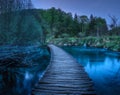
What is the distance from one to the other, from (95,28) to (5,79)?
178 feet

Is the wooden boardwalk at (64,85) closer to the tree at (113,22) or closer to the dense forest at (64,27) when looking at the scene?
the dense forest at (64,27)

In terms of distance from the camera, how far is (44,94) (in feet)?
21.0

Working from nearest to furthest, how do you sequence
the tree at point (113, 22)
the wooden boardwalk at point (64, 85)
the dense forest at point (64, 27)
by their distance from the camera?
1. the wooden boardwalk at point (64, 85)
2. the dense forest at point (64, 27)
3. the tree at point (113, 22)

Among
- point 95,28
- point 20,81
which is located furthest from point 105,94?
point 95,28

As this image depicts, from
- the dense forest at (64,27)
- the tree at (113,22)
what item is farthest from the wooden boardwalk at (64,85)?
the tree at (113,22)

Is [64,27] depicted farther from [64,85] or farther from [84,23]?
[64,85]

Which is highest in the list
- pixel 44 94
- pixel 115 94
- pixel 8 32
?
pixel 8 32

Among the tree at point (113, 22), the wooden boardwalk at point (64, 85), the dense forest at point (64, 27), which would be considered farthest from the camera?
the tree at point (113, 22)

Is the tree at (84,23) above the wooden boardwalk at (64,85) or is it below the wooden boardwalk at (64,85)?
above

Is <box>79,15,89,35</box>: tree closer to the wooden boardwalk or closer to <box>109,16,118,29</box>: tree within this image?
<box>109,16,118,29</box>: tree

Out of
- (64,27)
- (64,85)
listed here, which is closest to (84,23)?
(64,27)

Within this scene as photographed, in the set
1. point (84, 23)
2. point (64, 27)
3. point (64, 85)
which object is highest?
point (84, 23)

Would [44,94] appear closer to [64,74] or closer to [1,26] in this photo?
[64,74]

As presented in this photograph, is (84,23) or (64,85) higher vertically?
(84,23)
